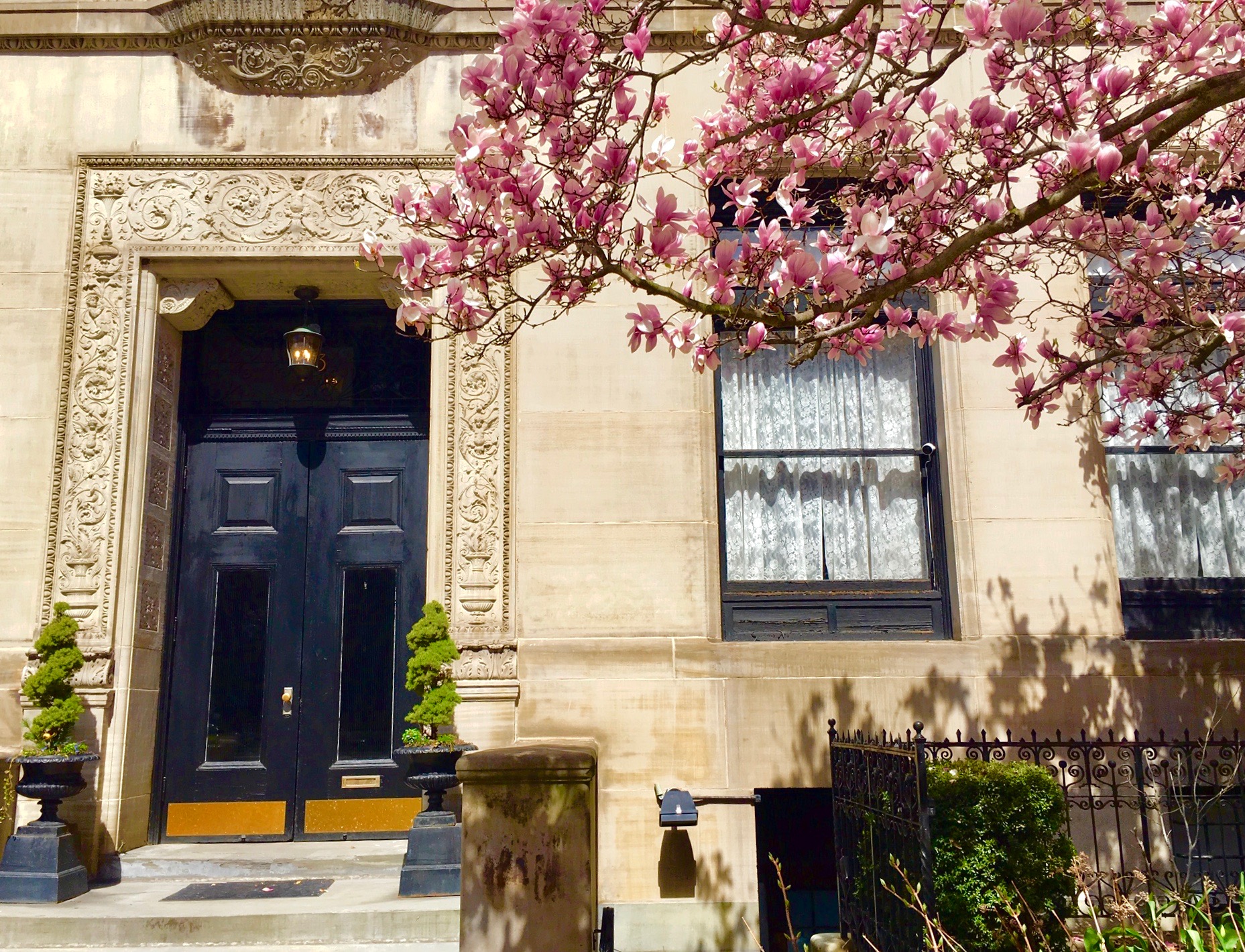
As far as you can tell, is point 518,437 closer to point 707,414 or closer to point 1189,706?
point 707,414

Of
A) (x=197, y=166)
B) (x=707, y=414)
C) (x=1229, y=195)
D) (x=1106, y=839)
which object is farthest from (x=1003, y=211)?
(x=197, y=166)

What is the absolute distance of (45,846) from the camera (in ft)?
23.5

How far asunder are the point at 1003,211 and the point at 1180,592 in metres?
5.59

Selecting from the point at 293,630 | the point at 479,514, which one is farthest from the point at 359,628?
the point at 479,514

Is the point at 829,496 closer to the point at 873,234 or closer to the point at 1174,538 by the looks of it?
the point at 1174,538

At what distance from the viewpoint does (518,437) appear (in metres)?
8.62

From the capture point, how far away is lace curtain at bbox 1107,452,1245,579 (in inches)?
360

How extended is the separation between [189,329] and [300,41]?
2.65 m

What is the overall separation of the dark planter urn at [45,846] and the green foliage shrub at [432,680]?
2.32 metres

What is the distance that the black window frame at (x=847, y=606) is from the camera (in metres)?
8.79

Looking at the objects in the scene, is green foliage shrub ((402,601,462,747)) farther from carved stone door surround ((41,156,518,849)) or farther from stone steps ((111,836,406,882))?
stone steps ((111,836,406,882))

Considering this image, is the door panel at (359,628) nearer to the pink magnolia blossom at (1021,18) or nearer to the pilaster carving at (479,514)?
the pilaster carving at (479,514)

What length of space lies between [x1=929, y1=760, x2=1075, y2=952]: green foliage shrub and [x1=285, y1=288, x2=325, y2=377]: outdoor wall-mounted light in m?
6.14

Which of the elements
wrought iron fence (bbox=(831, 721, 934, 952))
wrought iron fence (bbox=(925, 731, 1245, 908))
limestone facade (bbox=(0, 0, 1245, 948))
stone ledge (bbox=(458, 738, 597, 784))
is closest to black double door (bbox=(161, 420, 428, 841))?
limestone facade (bbox=(0, 0, 1245, 948))
